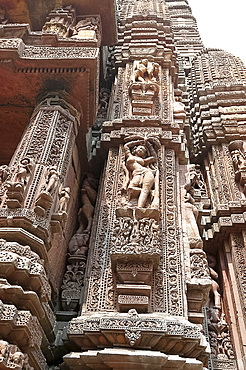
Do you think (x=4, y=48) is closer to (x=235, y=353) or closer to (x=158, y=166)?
(x=158, y=166)

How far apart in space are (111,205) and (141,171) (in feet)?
2.74

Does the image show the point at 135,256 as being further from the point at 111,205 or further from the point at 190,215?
the point at 190,215

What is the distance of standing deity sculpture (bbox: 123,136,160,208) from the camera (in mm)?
6898

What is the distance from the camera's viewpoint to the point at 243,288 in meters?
7.61

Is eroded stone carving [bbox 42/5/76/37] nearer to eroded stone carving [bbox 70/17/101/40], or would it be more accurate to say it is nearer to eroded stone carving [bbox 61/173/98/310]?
eroded stone carving [bbox 70/17/101/40]

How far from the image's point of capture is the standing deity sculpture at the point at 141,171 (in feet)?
22.6

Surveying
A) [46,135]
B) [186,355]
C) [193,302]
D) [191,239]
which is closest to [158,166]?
[191,239]

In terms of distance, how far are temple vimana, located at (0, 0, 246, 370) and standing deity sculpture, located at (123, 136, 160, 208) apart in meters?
0.03

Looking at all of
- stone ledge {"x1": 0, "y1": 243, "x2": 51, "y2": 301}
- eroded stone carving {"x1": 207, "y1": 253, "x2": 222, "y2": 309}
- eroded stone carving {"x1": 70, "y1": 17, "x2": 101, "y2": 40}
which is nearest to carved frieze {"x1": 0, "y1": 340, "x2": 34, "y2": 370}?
stone ledge {"x1": 0, "y1": 243, "x2": 51, "y2": 301}

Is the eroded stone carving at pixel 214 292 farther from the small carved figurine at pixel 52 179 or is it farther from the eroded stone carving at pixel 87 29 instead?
the eroded stone carving at pixel 87 29

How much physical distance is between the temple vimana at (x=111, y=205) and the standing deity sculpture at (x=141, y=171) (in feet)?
0.10

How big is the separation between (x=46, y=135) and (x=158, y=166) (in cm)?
226

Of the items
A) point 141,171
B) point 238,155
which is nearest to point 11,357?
point 141,171

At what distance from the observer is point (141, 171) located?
7355mm
